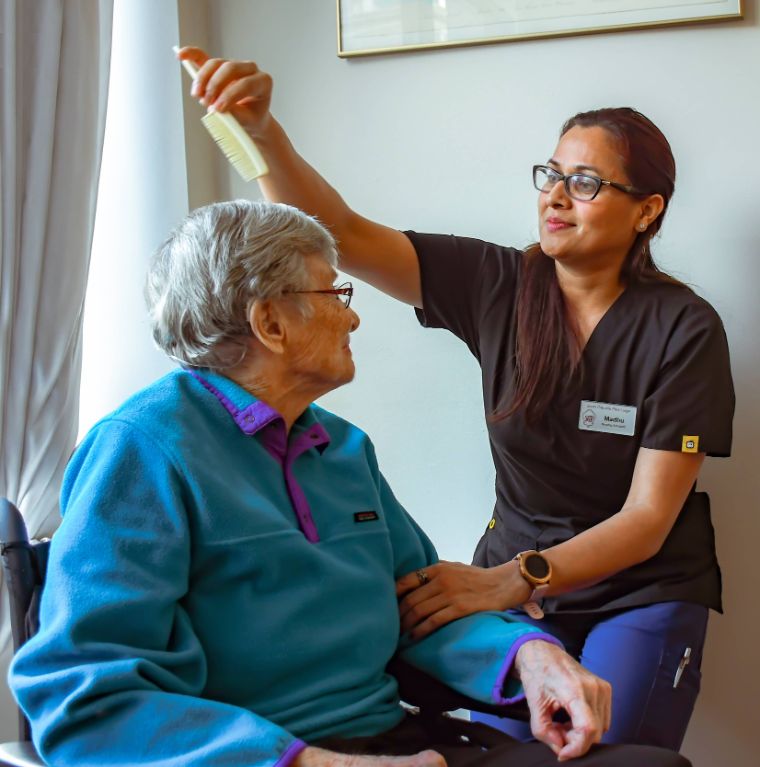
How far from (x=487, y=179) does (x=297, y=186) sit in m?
0.67

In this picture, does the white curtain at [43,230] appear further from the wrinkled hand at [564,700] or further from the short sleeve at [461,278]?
the wrinkled hand at [564,700]

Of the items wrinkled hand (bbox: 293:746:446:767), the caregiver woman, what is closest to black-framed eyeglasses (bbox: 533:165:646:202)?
the caregiver woman

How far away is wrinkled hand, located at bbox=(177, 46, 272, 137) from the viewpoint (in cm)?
Answer: 168

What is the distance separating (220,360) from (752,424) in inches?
58.7

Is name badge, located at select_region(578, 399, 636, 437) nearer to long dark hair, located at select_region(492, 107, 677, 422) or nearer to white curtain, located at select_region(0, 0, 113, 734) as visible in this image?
long dark hair, located at select_region(492, 107, 677, 422)

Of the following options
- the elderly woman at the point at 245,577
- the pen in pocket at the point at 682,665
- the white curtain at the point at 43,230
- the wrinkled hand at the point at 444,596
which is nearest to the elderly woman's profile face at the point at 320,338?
the elderly woman at the point at 245,577

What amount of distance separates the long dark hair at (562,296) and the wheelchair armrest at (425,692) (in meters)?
0.68

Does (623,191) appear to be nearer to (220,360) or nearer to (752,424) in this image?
(752,424)

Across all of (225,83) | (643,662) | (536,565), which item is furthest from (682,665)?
(225,83)

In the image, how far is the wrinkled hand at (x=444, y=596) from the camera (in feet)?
5.21

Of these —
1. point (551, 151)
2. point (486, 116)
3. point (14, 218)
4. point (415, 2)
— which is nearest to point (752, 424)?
point (551, 151)

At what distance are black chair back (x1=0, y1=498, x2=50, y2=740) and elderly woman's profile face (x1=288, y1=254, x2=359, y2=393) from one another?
44 cm

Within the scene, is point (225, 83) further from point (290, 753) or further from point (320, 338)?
point (290, 753)

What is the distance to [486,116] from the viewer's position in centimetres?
254
